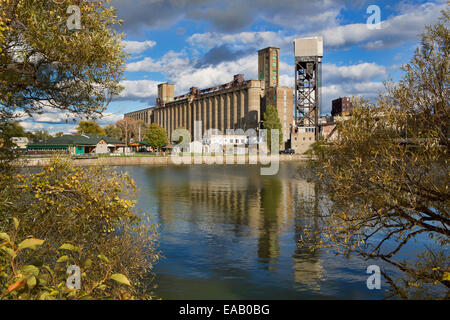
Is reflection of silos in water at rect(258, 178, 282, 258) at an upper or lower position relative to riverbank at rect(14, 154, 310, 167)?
lower

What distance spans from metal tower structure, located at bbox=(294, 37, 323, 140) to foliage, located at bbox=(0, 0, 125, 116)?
14393 cm

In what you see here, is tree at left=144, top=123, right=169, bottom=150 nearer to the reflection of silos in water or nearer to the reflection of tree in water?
the reflection of silos in water

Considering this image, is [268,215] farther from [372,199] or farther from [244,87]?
[244,87]

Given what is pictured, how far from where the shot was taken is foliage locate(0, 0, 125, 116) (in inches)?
382

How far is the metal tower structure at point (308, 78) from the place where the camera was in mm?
150125

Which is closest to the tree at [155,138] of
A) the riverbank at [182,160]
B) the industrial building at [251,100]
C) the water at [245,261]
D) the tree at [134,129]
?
the riverbank at [182,160]

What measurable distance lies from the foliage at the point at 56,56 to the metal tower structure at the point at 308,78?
14393 cm

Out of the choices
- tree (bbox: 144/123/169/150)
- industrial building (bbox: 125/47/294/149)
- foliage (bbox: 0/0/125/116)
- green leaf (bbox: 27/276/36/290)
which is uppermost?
industrial building (bbox: 125/47/294/149)

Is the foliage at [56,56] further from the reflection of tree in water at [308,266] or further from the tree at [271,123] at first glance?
the tree at [271,123]

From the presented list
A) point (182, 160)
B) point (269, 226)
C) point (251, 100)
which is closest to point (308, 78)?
point (251, 100)

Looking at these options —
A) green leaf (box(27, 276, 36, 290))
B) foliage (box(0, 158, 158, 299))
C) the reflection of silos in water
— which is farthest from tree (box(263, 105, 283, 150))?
green leaf (box(27, 276, 36, 290))

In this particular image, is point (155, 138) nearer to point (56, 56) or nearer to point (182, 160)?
point (182, 160)

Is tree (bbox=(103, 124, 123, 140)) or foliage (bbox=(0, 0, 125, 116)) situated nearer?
foliage (bbox=(0, 0, 125, 116))
